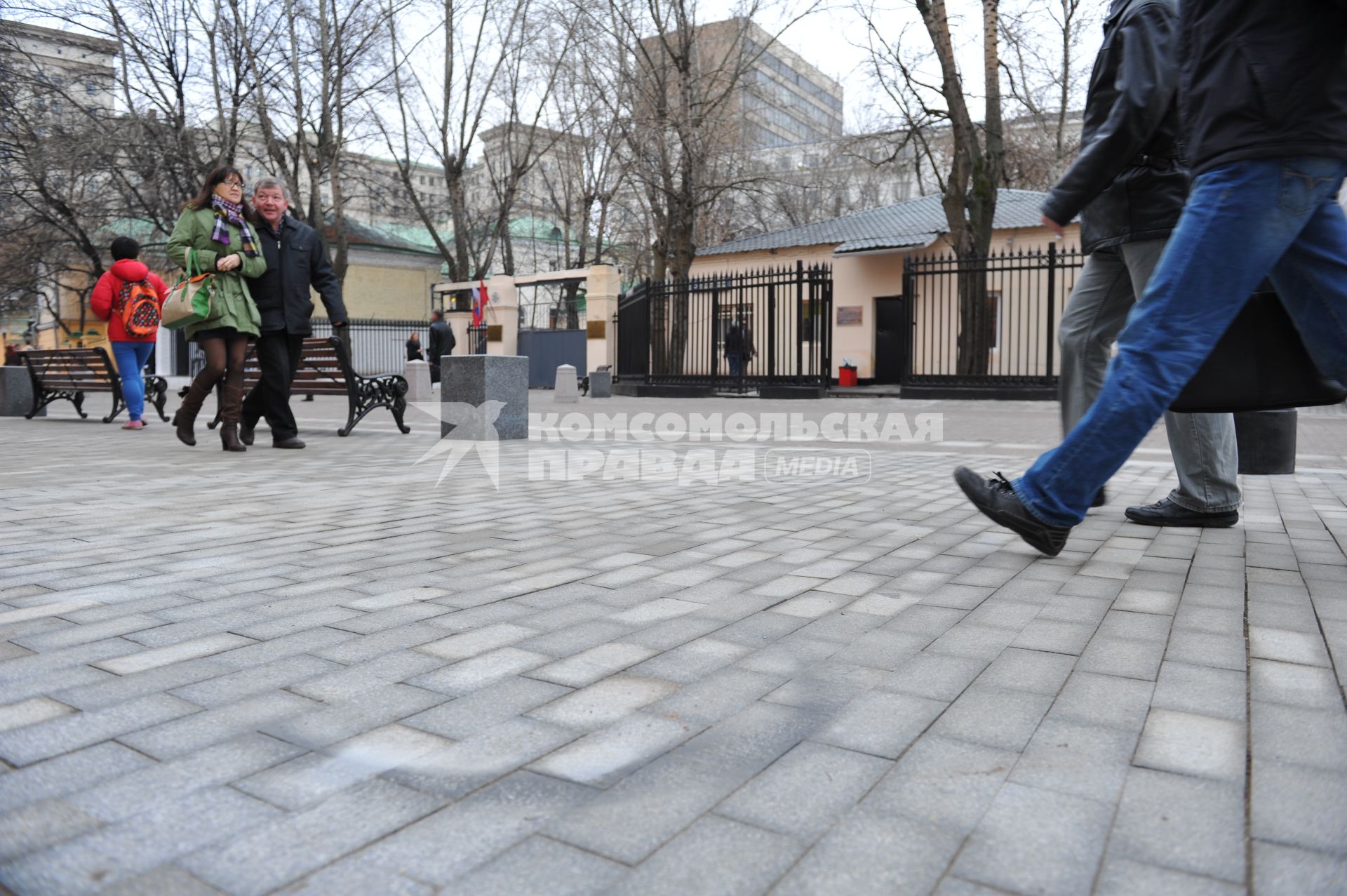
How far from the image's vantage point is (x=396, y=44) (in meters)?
27.8

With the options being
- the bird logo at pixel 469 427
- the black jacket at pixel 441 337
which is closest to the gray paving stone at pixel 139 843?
the bird logo at pixel 469 427

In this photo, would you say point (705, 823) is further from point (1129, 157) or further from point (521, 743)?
point (1129, 157)

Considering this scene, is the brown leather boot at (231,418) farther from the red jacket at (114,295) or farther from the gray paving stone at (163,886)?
the gray paving stone at (163,886)

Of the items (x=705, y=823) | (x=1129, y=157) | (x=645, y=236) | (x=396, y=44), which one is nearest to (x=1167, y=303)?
(x=1129, y=157)

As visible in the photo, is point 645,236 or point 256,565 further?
point 645,236

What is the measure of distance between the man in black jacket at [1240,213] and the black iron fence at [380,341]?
1180 inches

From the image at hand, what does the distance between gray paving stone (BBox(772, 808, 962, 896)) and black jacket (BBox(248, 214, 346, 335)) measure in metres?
6.75

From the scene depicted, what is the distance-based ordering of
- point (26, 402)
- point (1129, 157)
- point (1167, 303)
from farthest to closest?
point (26, 402) < point (1129, 157) < point (1167, 303)

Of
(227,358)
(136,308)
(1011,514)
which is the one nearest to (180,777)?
(1011,514)

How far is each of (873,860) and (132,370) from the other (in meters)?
10.4

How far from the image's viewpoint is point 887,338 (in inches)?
1057

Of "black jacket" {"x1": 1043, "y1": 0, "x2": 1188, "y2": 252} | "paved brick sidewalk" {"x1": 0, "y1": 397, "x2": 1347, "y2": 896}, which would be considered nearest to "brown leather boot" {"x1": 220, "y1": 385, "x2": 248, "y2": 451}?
"paved brick sidewalk" {"x1": 0, "y1": 397, "x2": 1347, "y2": 896}

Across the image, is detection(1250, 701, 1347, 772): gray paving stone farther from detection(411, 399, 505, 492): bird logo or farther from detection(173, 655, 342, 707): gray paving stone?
detection(411, 399, 505, 492): bird logo

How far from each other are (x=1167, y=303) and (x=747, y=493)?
2.64 metres
